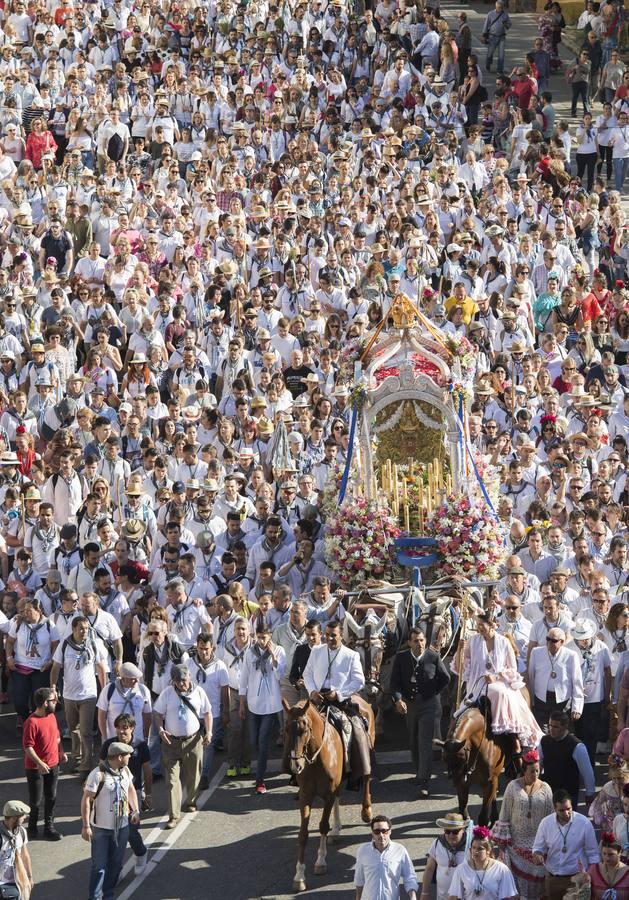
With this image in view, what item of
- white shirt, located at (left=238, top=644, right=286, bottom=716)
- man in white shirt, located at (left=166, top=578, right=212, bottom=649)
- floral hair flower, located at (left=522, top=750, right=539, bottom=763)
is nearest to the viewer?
floral hair flower, located at (left=522, top=750, right=539, bottom=763)

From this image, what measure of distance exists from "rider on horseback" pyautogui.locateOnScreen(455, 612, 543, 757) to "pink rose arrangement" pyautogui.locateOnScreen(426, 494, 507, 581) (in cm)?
190

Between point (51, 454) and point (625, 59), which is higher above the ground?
point (625, 59)

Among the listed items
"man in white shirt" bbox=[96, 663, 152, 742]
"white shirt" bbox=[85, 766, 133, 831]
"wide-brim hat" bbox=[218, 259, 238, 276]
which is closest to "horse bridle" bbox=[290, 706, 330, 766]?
"white shirt" bbox=[85, 766, 133, 831]

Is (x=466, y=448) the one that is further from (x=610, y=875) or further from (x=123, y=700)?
(x=610, y=875)

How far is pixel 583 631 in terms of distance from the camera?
58.2ft

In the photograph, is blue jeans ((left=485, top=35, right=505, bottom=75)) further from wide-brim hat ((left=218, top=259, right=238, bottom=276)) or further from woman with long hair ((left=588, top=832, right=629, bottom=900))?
woman with long hair ((left=588, top=832, right=629, bottom=900))

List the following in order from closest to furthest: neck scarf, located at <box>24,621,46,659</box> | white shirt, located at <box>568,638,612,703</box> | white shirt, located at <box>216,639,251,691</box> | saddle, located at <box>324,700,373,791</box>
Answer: saddle, located at <box>324,700,373,791</box> → white shirt, located at <box>568,638,612,703</box> → white shirt, located at <box>216,639,251,691</box> → neck scarf, located at <box>24,621,46,659</box>

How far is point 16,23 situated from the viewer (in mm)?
34219

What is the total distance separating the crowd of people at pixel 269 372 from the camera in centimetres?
1736

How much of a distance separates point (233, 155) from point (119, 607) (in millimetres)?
11688

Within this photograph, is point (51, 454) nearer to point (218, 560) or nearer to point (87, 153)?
point (218, 560)

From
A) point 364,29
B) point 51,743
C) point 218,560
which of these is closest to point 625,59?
point 364,29

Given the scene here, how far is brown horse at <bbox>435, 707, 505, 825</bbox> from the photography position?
16172 mm

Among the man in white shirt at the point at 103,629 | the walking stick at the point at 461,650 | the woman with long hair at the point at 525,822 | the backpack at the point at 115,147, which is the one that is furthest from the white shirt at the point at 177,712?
the backpack at the point at 115,147
